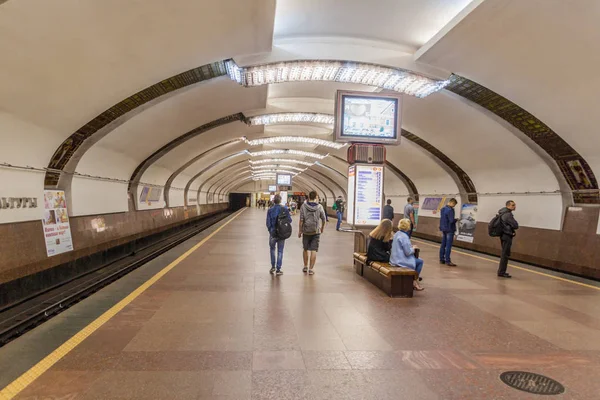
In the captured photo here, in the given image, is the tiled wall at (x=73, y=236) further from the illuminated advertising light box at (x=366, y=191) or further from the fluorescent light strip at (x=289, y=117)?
the illuminated advertising light box at (x=366, y=191)

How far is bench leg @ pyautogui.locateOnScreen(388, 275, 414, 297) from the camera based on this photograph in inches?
226

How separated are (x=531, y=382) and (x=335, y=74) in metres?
6.88

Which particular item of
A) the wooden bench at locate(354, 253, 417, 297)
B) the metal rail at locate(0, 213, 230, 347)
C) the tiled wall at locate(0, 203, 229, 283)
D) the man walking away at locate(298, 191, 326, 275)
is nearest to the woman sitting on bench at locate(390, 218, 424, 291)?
the wooden bench at locate(354, 253, 417, 297)

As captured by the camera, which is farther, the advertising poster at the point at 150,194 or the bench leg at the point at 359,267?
the advertising poster at the point at 150,194

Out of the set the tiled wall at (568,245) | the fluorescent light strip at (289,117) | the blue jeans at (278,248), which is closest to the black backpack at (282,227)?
the blue jeans at (278,248)

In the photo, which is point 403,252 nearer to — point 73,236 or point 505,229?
point 505,229

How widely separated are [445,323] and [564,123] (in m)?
5.60

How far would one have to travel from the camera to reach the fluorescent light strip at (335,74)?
7.73m

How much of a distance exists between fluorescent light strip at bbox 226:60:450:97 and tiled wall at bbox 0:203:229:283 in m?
5.16

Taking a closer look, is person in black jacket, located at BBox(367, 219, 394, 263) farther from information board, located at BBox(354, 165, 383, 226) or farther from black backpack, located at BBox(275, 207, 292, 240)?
black backpack, located at BBox(275, 207, 292, 240)

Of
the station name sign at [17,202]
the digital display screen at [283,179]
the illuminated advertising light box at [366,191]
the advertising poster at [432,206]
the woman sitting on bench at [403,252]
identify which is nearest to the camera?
the woman sitting on bench at [403,252]

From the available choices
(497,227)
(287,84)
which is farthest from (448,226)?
(287,84)

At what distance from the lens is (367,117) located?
23.6 ft

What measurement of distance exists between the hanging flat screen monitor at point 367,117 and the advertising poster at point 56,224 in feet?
20.9
